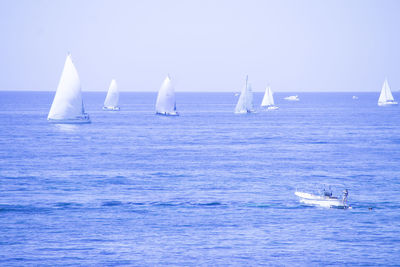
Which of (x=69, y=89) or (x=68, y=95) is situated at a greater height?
(x=69, y=89)

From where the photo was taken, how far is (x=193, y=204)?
5916cm

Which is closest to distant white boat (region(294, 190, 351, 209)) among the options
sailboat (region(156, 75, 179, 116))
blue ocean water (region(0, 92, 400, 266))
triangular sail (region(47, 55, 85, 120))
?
blue ocean water (region(0, 92, 400, 266))

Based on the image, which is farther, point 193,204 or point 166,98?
point 166,98

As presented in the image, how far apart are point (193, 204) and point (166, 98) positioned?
121607 millimetres

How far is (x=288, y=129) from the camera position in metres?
149

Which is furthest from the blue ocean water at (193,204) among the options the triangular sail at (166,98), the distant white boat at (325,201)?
the triangular sail at (166,98)

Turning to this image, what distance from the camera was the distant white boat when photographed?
189 feet

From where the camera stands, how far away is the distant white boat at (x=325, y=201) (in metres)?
57.7

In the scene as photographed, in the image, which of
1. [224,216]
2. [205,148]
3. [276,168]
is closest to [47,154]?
[205,148]

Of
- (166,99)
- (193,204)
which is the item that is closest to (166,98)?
(166,99)

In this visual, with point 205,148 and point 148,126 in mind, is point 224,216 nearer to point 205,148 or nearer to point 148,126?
point 205,148

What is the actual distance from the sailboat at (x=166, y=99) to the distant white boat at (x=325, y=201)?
117 meters

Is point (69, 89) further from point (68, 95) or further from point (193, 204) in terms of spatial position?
point (193, 204)

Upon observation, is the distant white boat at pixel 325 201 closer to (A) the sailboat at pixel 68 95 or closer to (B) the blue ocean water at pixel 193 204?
(B) the blue ocean water at pixel 193 204
